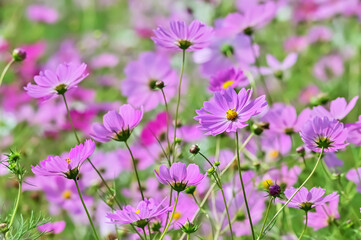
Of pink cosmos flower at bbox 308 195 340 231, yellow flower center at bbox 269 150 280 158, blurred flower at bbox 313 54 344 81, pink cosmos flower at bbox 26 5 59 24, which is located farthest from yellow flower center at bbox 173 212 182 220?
pink cosmos flower at bbox 26 5 59 24

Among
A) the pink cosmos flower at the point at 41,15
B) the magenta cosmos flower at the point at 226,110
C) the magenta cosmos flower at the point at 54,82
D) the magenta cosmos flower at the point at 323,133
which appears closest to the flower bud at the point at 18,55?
the magenta cosmos flower at the point at 54,82

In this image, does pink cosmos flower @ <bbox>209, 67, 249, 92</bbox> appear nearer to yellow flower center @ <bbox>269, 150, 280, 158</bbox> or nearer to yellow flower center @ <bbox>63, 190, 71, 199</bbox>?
yellow flower center @ <bbox>269, 150, 280, 158</bbox>

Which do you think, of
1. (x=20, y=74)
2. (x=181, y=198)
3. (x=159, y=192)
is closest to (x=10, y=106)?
(x=20, y=74)

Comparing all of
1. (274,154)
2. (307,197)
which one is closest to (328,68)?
(274,154)

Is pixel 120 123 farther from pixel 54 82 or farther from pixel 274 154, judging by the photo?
pixel 274 154

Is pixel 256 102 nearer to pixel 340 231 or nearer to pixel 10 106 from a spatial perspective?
pixel 340 231
